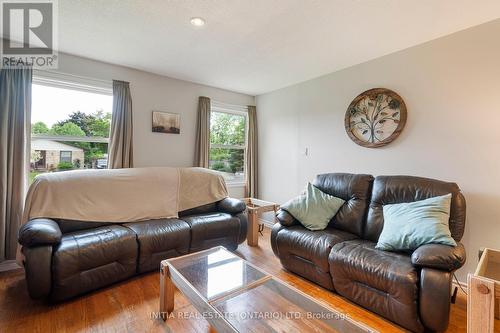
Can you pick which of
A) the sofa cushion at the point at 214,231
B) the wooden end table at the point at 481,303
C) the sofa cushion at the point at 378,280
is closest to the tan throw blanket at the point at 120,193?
the sofa cushion at the point at 214,231

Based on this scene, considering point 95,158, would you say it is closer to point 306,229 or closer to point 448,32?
point 306,229

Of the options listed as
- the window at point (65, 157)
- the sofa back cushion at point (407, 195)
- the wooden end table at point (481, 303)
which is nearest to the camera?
the wooden end table at point (481, 303)

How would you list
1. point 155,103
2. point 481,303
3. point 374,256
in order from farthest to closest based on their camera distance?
point 155,103 → point 374,256 → point 481,303

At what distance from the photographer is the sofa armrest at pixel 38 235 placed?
71.5 inches

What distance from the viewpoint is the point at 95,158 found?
10.3ft

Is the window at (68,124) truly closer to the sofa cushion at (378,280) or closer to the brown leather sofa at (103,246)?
the brown leather sofa at (103,246)

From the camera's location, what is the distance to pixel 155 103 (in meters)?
3.47

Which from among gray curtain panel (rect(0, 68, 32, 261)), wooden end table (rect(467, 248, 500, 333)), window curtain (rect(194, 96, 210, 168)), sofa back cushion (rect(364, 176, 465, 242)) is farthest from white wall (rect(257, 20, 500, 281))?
gray curtain panel (rect(0, 68, 32, 261))

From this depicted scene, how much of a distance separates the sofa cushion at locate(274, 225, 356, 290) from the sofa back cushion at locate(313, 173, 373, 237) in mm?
111

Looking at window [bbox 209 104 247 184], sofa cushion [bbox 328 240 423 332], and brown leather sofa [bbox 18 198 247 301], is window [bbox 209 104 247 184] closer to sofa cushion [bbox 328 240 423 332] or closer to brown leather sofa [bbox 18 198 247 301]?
brown leather sofa [bbox 18 198 247 301]

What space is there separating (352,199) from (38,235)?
2846 mm

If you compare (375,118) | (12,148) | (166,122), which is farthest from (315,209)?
(12,148)

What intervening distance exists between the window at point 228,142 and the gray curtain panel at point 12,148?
7.70ft

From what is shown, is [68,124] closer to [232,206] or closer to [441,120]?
[232,206]
